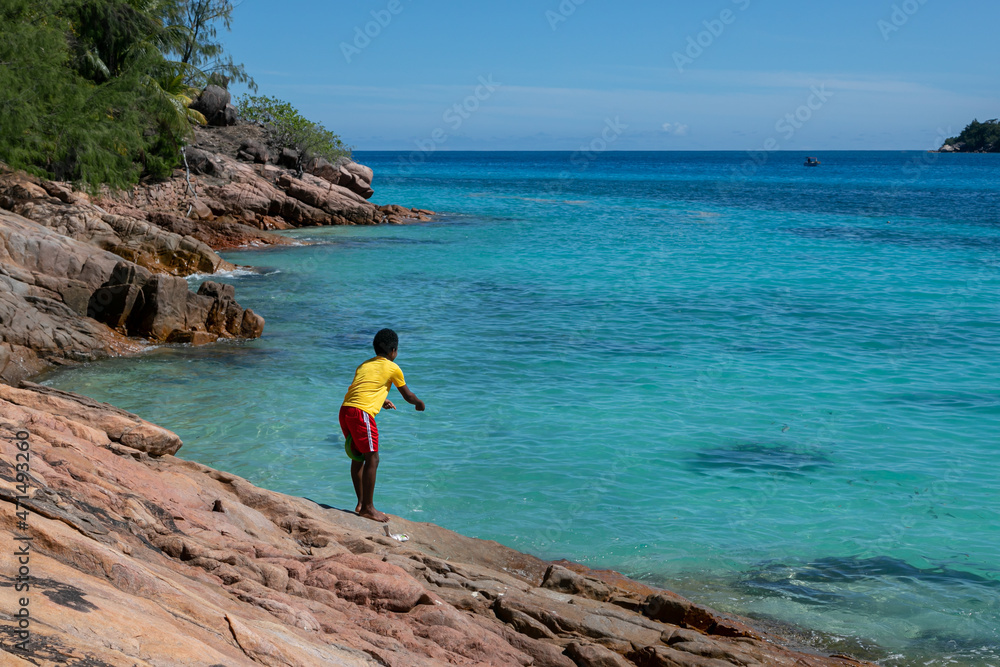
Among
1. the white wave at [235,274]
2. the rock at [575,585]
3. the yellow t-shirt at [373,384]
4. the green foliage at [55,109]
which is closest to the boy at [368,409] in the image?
the yellow t-shirt at [373,384]

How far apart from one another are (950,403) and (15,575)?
46.6ft

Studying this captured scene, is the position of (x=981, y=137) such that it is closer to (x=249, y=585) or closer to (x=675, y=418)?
(x=675, y=418)

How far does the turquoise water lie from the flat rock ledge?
1.36 metres

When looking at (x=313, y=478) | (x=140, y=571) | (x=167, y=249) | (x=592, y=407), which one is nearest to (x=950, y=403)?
(x=592, y=407)

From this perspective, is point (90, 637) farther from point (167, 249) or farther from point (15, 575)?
point (167, 249)

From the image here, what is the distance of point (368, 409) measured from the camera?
783cm

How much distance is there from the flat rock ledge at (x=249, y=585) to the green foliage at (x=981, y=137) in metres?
219

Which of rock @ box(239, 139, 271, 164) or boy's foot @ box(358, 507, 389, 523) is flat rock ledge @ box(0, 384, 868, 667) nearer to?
boy's foot @ box(358, 507, 389, 523)

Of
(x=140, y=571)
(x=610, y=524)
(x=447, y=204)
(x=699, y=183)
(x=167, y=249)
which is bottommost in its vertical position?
(x=610, y=524)

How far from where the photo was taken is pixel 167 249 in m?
23.9

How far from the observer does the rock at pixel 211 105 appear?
4497 centimetres

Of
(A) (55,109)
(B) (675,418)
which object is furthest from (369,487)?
(A) (55,109)

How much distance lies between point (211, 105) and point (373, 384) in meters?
42.1

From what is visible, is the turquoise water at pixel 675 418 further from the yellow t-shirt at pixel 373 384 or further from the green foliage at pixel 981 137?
the green foliage at pixel 981 137
